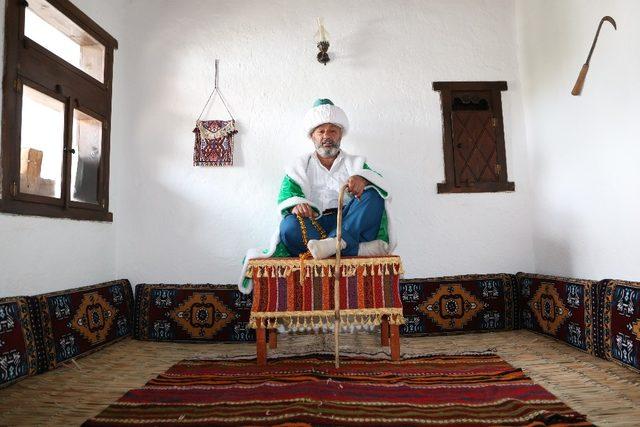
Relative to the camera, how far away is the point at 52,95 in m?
2.49

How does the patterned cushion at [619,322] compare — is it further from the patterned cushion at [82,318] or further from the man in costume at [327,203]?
the patterned cushion at [82,318]

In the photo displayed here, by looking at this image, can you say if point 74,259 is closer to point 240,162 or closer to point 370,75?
point 240,162

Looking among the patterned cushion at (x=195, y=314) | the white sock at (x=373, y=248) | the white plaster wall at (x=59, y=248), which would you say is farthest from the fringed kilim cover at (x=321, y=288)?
the white plaster wall at (x=59, y=248)

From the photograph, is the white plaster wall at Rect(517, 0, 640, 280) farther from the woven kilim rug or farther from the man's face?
the man's face

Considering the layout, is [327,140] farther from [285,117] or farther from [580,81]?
[580,81]

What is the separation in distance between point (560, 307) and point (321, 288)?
4.99 feet

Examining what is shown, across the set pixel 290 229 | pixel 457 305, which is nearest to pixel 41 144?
pixel 290 229

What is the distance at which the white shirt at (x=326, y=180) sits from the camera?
2576 mm

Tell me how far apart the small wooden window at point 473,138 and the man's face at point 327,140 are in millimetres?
1038

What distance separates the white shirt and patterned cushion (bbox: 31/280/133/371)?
153 cm

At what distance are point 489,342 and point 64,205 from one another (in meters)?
2.85

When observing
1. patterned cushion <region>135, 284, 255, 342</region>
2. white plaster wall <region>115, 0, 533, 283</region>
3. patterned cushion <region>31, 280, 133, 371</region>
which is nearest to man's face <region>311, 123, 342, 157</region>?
white plaster wall <region>115, 0, 533, 283</region>

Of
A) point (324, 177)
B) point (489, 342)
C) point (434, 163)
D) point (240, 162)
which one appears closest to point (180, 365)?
point (324, 177)

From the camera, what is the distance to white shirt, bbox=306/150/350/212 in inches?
101
